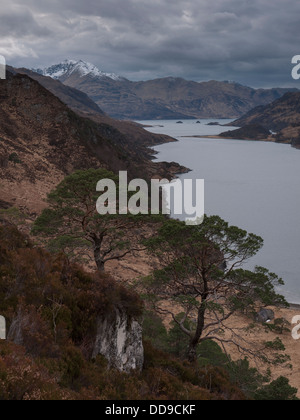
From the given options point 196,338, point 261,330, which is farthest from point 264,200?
point 196,338

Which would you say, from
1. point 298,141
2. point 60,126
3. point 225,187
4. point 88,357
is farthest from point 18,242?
point 298,141

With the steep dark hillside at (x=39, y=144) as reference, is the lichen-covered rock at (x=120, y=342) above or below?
below

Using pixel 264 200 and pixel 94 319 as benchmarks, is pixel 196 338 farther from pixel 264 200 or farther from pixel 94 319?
pixel 264 200

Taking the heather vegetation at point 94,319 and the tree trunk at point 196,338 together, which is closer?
the heather vegetation at point 94,319

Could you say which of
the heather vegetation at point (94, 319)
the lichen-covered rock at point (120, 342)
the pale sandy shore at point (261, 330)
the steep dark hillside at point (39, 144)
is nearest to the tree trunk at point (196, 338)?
the heather vegetation at point (94, 319)

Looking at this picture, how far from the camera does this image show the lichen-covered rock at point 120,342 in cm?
935

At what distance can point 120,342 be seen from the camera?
31.9ft

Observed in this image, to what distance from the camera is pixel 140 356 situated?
33.9 ft

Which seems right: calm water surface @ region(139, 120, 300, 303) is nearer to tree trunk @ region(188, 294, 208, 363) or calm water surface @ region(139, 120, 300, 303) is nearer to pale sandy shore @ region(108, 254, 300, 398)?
pale sandy shore @ region(108, 254, 300, 398)

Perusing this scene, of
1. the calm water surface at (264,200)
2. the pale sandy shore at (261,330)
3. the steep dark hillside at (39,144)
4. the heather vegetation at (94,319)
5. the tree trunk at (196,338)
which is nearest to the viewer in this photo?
the heather vegetation at (94,319)

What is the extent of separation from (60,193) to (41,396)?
14.3 meters

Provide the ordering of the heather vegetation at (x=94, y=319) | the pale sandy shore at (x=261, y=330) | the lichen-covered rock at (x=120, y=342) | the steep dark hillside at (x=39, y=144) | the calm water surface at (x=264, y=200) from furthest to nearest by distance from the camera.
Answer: the steep dark hillside at (x=39, y=144) < the calm water surface at (x=264, y=200) < the pale sandy shore at (x=261, y=330) < the lichen-covered rock at (x=120, y=342) < the heather vegetation at (x=94, y=319)

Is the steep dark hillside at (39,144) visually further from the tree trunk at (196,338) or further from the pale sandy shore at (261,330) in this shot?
the tree trunk at (196,338)

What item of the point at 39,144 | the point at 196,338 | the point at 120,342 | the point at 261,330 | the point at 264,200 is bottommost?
the point at 261,330
